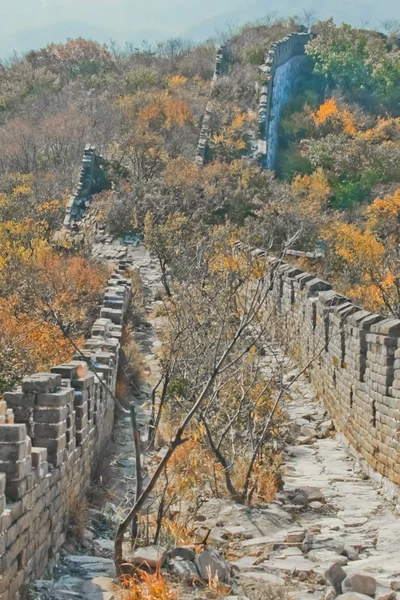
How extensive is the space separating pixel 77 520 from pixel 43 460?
5.24ft

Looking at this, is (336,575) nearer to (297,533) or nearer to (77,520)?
(297,533)

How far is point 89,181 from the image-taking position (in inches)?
1287

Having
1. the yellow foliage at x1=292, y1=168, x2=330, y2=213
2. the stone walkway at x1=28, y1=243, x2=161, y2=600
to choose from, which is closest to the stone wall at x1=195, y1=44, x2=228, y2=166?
the yellow foliage at x1=292, y1=168, x2=330, y2=213

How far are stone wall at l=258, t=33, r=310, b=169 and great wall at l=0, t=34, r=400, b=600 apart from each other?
73.9ft

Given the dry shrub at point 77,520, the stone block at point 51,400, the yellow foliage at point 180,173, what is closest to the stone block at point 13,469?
the stone block at point 51,400

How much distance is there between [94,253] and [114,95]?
63.2 ft

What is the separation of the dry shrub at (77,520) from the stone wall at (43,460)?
0.14ft

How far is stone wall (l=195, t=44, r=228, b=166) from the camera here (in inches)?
1436

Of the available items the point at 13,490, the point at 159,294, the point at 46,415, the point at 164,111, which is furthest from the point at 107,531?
the point at 164,111

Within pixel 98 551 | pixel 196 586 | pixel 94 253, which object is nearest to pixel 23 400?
pixel 98 551

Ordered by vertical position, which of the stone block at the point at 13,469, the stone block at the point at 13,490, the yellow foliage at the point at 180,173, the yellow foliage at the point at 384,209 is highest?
the yellow foliage at the point at 180,173

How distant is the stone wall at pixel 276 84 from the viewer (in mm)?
39906

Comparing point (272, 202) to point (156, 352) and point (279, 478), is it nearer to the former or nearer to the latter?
point (156, 352)

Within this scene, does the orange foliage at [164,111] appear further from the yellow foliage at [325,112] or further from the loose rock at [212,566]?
the loose rock at [212,566]
